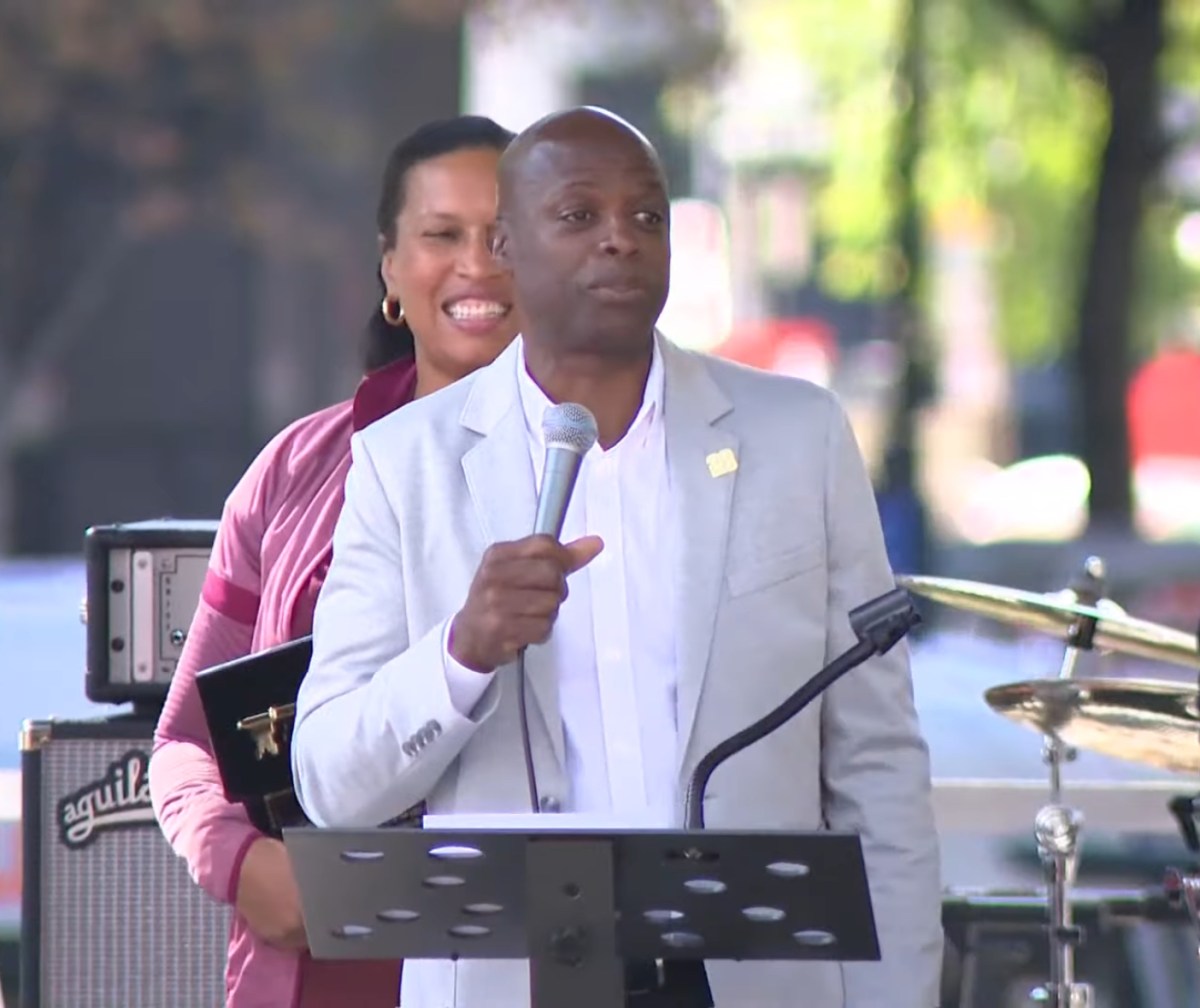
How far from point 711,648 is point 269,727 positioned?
3.02 feet

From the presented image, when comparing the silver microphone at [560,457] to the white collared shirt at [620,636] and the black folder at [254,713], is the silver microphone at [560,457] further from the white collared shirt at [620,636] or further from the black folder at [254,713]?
the black folder at [254,713]

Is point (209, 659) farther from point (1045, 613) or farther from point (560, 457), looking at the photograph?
point (1045, 613)

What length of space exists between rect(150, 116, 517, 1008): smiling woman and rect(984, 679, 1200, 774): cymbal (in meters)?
1.21

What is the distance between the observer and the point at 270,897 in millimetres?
3791

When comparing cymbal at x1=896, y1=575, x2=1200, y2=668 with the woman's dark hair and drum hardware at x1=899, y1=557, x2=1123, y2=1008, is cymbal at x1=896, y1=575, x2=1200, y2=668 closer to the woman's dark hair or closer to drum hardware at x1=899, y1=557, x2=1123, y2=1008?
drum hardware at x1=899, y1=557, x2=1123, y2=1008

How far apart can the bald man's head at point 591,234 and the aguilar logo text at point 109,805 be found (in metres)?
1.82

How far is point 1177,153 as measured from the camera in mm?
18344

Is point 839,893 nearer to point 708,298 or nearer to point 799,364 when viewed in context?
point 708,298

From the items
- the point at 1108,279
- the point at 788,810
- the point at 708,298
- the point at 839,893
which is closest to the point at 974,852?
the point at 788,810

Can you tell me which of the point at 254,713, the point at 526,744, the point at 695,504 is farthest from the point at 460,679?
the point at 254,713

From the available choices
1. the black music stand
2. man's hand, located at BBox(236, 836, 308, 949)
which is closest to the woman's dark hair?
man's hand, located at BBox(236, 836, 308, 949)

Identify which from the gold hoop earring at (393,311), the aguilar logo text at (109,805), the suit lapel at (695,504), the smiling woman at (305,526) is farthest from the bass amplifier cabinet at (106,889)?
the suit lapel at (695,504)

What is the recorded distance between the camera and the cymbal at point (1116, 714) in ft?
13.9

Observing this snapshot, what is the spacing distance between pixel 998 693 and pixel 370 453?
1.62 m
